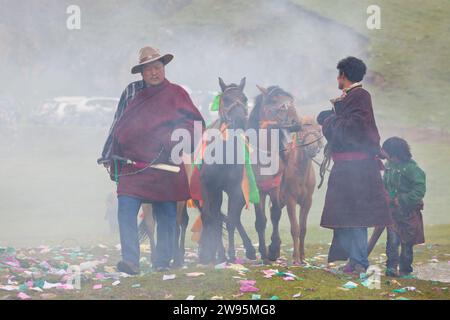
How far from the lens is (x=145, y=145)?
11.6 metres

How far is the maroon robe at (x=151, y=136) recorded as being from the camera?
11.5m

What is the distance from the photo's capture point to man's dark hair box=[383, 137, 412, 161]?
11938mm

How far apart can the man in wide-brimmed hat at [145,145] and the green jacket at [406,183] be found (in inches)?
108

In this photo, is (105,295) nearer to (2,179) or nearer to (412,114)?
(2,179)

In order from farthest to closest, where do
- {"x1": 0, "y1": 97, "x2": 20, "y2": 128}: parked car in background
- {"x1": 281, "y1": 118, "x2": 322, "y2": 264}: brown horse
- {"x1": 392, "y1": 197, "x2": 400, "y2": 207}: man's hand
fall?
{"x1": 0, "y1": 97, "x2": 20, "y2": 128}: parked car in background < {"x1": 281, "y1": 118, "x2": 322, "y2": 264}: brown horse < {"x1": 392, "y1": 197, "x2": 400, "y2": 207}: man's hand

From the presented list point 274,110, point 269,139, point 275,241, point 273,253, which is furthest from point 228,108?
point 273,253

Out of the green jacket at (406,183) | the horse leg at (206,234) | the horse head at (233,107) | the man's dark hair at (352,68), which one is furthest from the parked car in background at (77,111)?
the man's dark hair at (352,68)

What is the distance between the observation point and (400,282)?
1142 centimetres

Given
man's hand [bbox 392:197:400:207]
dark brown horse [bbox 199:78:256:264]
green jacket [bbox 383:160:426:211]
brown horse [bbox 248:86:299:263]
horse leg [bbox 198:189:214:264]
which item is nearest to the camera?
green jacket [bbox 383:160:426:211]

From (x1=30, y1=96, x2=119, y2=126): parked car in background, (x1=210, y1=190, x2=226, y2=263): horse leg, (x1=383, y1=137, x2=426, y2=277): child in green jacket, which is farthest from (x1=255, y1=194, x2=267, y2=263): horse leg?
(x1=30, y1=96, x2=119, y2=126): parked car in background

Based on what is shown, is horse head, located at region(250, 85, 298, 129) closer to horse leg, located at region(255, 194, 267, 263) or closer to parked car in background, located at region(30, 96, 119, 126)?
horse leg, located at region(255, 194, 267, 263)

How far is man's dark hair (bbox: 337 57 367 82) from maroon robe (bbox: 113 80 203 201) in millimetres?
2086
